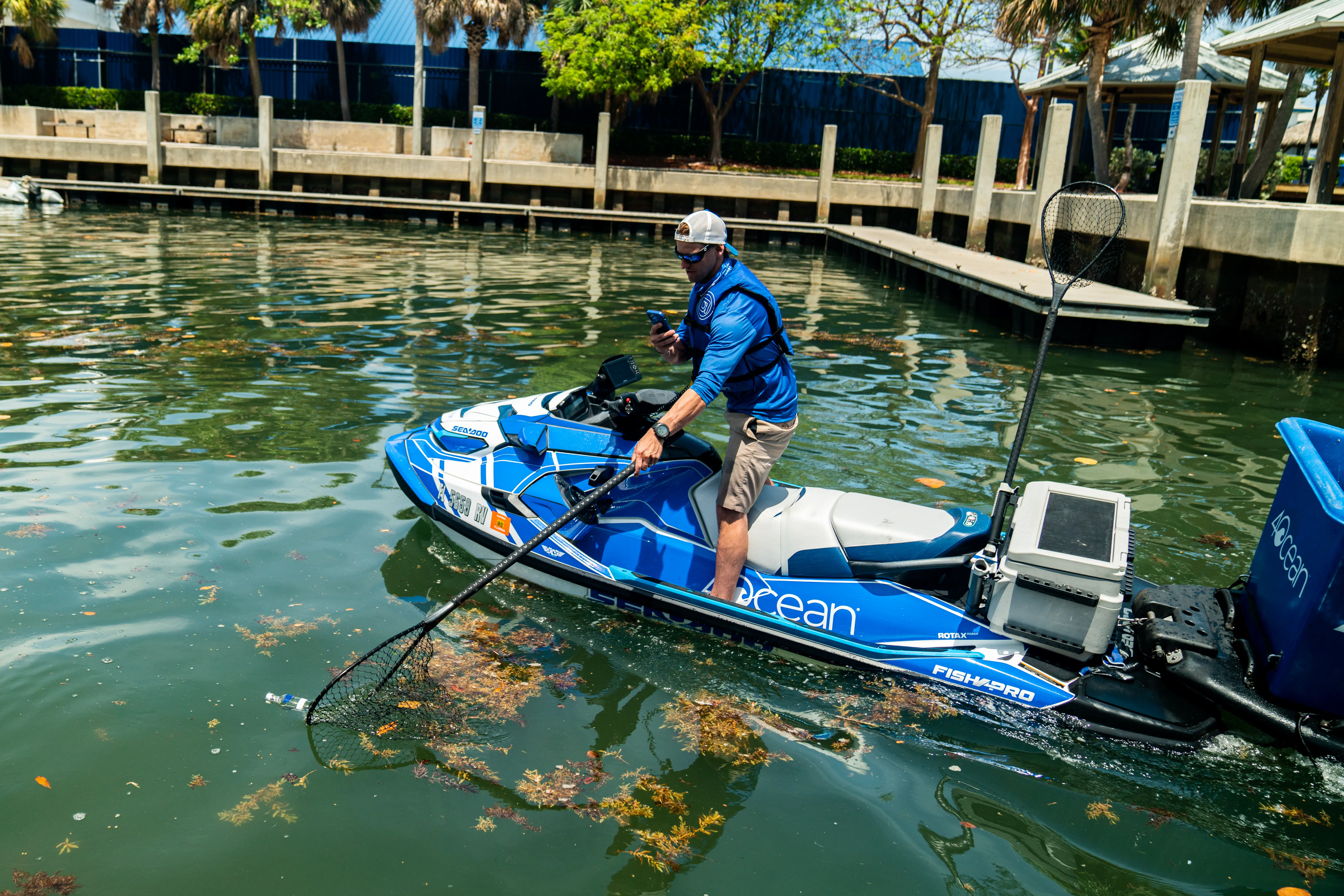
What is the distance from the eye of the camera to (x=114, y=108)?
39.8m

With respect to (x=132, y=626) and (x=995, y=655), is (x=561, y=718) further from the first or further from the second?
(x=132, y=626)

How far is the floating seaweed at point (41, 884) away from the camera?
3.28m

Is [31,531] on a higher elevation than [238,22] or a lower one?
lower

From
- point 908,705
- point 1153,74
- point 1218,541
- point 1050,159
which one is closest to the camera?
point 908,705

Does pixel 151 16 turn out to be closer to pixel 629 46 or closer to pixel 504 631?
pixel 629 46

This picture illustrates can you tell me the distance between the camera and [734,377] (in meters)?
5.05

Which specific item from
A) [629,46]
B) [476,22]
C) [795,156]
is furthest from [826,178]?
[476,22]

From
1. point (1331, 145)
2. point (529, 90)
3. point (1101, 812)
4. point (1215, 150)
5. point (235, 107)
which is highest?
point (529, 90)

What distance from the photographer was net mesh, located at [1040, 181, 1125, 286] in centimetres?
564

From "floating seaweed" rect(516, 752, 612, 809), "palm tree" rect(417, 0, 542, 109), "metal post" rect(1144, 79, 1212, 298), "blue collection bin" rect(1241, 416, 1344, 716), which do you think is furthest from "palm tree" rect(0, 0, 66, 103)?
"blue collection bin" rect(1241, 416, 1344, 716)

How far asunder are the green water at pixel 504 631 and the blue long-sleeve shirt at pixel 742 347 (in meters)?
1.30

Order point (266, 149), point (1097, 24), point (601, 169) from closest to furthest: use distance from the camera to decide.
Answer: point (1097, 24) < point (266, 149) < point (601, 169)

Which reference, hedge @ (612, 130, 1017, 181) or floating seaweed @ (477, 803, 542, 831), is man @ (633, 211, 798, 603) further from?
hedge @ (612, 130, 1017, 181)

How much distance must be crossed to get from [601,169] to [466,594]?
1110 inches
